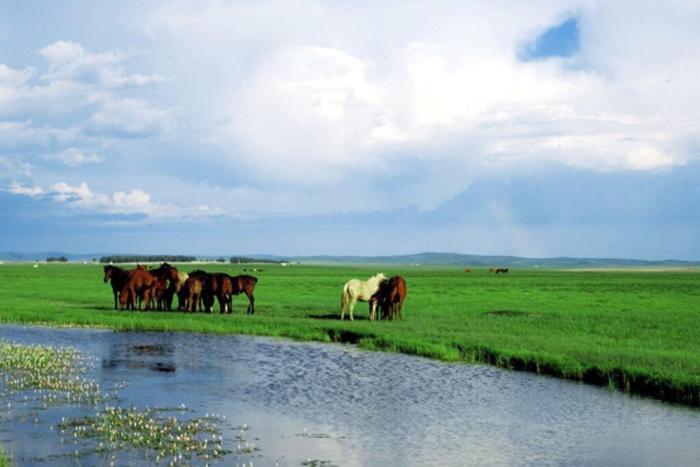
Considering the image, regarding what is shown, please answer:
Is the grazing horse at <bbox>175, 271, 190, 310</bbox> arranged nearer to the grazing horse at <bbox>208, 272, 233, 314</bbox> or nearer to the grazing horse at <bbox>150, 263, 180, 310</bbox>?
the grazing horse at <bbox>150, 263, 180, 310</bbox>

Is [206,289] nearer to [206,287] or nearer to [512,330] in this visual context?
[206,287]

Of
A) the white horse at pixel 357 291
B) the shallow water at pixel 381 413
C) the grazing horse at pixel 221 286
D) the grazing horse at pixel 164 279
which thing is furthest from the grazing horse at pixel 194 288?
the shallow water at pixel 381 413

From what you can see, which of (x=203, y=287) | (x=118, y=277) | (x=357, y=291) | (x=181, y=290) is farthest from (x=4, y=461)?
(x=118, y=277)

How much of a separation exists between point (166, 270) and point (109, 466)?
2719 cm

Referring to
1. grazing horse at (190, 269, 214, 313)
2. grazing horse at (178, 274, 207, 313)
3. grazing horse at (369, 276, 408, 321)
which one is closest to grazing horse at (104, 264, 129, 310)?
grazing horse at (178, 274, 207, 313)

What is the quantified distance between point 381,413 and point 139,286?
2481 cm

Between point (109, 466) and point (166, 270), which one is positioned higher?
point (166, 270)

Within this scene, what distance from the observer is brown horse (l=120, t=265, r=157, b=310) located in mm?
37031

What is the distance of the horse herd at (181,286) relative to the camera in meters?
36.0

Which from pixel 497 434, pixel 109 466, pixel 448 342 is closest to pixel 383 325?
pixel 448 342

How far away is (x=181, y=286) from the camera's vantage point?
3778 cm

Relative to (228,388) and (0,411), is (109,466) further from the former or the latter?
(228,388)

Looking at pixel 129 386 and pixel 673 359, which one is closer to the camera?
pixel 129 386

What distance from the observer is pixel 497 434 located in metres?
13.4
